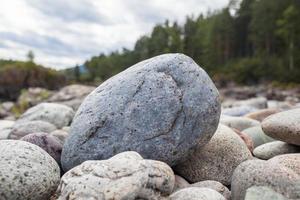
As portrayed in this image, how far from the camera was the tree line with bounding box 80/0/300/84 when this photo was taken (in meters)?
45.1

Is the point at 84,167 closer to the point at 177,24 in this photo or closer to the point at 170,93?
the point at 170,93

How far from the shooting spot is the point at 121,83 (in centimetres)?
440

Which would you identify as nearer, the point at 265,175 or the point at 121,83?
the point at 265,175

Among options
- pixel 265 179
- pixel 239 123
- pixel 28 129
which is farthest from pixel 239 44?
pixel 265 179

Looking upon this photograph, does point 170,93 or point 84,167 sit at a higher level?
point 170,93

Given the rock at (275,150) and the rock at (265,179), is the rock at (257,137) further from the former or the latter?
the rock at (265,179)

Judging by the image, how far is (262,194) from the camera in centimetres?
317

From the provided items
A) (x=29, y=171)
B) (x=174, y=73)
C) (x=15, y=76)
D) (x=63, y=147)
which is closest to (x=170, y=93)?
(x=174, y=73)

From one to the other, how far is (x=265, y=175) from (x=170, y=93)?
48.9 inches

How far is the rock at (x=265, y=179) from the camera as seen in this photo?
336cm

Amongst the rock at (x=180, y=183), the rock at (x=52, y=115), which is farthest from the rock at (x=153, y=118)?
the rock at (x=52, y=115)

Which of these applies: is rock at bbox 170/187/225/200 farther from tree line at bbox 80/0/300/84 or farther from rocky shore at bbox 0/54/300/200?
tree line at bbox 80/0/300/84

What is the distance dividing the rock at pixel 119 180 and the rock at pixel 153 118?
2.45 feet

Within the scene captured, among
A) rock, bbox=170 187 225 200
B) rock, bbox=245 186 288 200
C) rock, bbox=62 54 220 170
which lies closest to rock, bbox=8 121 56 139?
rock, bbox=62 54 220 170
